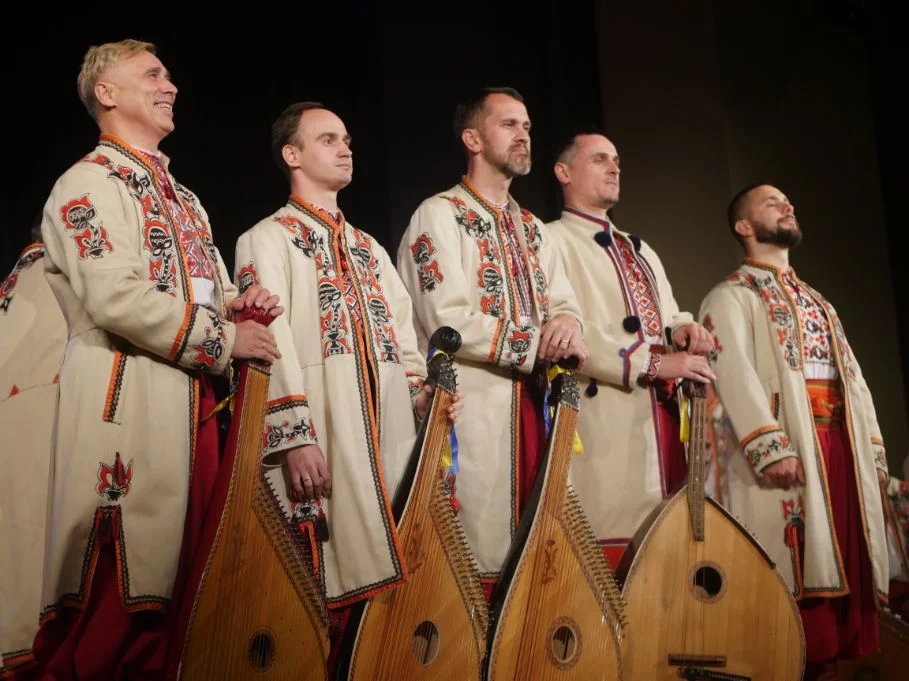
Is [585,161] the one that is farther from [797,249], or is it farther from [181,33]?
[797,249]

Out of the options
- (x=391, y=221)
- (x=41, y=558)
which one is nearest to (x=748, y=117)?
(x=391, y=221)

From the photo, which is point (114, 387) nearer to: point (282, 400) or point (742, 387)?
point (282, 400)

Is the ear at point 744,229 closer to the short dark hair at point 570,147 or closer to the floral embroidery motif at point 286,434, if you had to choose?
the short dark hair at point 570,147

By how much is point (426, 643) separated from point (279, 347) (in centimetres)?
80

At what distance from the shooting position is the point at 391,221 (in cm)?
402

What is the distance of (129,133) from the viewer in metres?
2.64

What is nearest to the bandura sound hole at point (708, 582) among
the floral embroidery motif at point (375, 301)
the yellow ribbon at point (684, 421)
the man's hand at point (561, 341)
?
the yellow ribbon at point (684, 421)

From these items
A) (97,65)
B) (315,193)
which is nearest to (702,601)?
(315,193)

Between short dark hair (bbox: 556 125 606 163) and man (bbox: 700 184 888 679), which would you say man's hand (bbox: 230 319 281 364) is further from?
man (bbox: 700 184 888 679)

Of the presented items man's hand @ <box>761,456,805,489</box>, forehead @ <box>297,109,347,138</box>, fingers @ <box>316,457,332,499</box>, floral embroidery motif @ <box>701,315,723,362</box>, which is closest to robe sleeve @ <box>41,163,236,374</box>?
fingers @ <box>316,457,332,499</box>

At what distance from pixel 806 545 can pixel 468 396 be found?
4.81ft

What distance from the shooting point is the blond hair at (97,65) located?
105 inches

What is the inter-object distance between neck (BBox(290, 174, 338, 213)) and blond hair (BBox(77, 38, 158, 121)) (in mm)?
616

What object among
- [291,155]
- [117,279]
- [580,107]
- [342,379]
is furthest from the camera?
[580,107]
